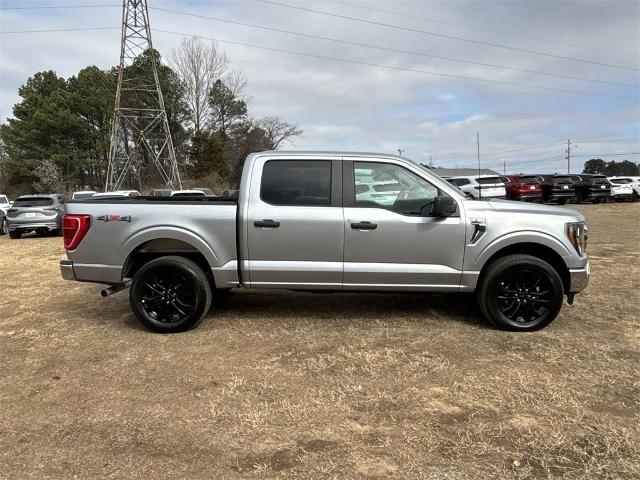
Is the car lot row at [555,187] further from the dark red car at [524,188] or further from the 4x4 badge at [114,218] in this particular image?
the 4x4 badge at [114,218]

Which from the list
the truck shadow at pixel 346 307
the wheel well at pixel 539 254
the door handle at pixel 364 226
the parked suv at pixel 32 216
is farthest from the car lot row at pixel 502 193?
the door handle at pixel 364 226

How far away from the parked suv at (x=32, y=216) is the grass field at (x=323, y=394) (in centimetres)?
1150

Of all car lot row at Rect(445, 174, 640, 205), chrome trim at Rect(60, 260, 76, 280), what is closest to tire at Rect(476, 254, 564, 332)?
chrome trim at Rect(60, 260, 76, 280)

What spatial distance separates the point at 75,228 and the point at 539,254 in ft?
16.0

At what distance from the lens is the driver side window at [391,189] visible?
5191 millimetres

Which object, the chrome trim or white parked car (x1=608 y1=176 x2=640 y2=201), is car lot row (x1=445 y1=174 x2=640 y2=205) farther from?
the chrome trim

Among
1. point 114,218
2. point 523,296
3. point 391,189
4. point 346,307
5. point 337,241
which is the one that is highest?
point 391,189

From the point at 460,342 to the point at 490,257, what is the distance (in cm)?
95

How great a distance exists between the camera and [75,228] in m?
5.27

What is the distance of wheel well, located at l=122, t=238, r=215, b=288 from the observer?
5.36 metres

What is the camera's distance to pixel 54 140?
162ft

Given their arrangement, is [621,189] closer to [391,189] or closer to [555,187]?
[555,187]

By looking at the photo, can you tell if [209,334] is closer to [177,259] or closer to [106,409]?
[177,259]

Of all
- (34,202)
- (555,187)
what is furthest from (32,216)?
(555,187)
